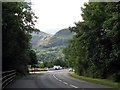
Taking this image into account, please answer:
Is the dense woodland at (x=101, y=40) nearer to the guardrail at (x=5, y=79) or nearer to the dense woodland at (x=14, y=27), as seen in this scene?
the dense woodland at (x=14, y=27)

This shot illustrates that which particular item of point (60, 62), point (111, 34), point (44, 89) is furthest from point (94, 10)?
point (60, 62)

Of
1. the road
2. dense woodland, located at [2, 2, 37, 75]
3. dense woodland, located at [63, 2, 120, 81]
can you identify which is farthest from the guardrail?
dense woodland, located at [63, 2, 120, 81]

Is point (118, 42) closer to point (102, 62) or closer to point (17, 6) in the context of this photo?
point (102, 62)

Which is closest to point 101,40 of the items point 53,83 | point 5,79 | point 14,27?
point 53,83

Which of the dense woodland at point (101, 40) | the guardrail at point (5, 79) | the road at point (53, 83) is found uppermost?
the dense woodland at point (101, 40)

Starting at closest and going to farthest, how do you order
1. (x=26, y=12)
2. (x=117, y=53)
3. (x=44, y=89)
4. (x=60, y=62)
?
(x=44, y=89)
(x=117, y=53)
(x=26, y=12)
(x=60, y=62)

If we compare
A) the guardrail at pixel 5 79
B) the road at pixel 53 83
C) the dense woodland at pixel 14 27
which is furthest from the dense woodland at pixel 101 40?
the guardrail at pixel 5 79

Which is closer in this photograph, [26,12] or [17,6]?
[17,6]

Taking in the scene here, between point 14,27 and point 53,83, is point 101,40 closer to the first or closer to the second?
point 53,83

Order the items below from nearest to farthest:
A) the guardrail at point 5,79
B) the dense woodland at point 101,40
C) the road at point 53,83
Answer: the guardrail at point 5,79 → the road at point 53,83 → the dense woodland at point 101,40

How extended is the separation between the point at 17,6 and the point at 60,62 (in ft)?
494

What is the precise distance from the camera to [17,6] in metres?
33.7

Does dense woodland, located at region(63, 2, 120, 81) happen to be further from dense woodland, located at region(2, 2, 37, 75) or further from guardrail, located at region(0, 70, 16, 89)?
guardrail, located at region(0, 70, 16, 89)

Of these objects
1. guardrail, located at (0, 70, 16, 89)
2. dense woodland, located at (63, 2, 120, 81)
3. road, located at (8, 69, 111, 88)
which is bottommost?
road, located at (8, 69, 111, 88)
